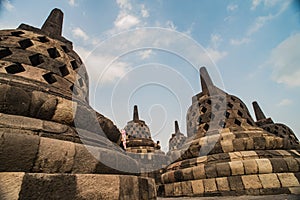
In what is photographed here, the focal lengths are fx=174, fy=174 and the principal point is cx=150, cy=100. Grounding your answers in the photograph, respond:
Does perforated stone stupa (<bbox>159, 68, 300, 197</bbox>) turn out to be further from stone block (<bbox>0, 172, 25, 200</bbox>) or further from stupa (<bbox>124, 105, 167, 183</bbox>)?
stone block (<bbox>0, 172, 25, 200</bbox>)

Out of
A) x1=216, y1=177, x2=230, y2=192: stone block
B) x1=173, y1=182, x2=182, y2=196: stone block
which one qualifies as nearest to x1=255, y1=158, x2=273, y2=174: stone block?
x1=216, y1=177, x2=230, y2=192: stone block

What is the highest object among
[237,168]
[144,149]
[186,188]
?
[144,149]

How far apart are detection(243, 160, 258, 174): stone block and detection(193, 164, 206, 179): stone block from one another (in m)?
A: 1.06

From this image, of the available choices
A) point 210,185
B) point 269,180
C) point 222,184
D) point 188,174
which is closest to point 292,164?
point 269,180

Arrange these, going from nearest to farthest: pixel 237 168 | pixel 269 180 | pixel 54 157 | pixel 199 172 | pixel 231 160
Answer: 1. pixel 54 157
2. pixel 269 180
3. pixel 237 168
4. pixel 231 160
5. pixel 199 172

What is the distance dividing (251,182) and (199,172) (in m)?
1.24

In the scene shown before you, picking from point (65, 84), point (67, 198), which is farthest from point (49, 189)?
point (65, 84)

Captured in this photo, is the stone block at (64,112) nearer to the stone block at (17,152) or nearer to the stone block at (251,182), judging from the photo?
the stone block at (17,152)

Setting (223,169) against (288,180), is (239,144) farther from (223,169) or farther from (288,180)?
(288,180)

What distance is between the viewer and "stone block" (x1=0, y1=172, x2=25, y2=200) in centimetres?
125

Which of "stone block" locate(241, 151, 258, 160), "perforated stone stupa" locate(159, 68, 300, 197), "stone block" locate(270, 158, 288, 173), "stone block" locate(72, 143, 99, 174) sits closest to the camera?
"stone block" locate(72, 143, 99, 174)

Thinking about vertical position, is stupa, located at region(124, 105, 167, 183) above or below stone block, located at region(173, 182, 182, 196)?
above

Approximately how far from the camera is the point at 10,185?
1285mm

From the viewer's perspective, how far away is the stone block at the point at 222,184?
427cm
